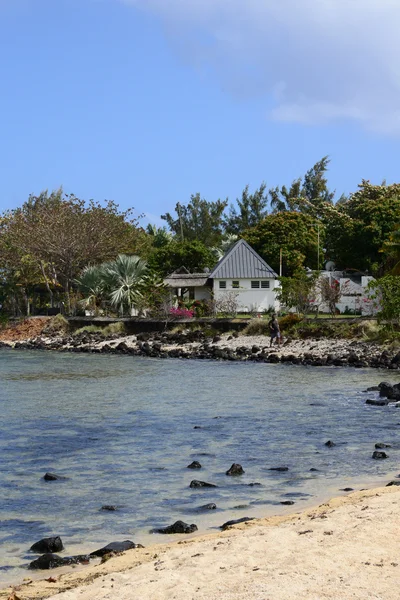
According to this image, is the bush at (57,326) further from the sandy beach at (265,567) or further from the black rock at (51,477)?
the sandy beach at (265,567)

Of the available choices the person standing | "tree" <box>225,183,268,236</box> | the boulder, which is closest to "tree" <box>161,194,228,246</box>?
"tree" <box>225,183,268,236</box>

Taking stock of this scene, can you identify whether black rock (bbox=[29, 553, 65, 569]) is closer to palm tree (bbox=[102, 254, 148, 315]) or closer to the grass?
the grass

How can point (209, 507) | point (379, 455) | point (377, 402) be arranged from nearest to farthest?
1. point (209, 507)
2. point (379, 455)
3. point (377, 402)

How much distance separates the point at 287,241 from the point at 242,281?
31.7ft

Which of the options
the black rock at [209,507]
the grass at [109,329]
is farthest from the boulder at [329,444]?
the grass at [109,329]

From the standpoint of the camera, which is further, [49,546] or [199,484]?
[199,484]

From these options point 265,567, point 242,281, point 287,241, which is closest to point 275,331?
point 242,281

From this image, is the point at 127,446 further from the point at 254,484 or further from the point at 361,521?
the point at 361,521

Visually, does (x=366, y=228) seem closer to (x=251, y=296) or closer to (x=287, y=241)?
(x=287, y=241)

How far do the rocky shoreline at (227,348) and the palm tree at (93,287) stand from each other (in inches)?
155

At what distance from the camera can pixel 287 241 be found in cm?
7181

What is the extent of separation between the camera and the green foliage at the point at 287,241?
7131 centimetres

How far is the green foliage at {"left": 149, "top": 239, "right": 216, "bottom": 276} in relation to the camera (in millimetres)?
74312

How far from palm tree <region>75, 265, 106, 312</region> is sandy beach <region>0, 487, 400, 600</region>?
5152 centimetres
